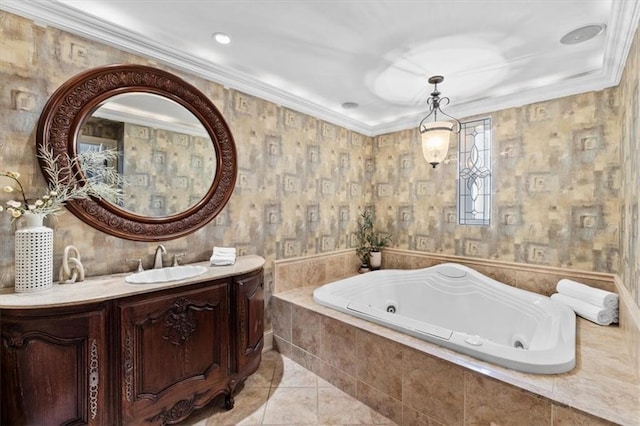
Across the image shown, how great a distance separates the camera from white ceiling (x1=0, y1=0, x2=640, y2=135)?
1693 millimetres

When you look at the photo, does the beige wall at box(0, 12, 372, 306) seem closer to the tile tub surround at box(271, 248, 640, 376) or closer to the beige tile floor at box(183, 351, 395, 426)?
the tile tub surround at box(271, 248, 640, 376)

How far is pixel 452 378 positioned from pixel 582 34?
2442 millimetres

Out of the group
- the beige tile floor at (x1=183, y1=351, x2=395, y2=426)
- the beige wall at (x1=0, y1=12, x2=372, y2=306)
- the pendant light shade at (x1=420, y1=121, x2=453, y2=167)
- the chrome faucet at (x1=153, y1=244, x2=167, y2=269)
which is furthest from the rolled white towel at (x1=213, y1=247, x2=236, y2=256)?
the pendant light shade at (x1=420, y1=121, x2=453, y2=167)

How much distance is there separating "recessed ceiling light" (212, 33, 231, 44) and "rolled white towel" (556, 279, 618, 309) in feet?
11.2

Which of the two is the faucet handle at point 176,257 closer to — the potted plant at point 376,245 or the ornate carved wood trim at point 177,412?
the ornate carved wood trim at point 177,412

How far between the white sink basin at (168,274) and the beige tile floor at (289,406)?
3.23 ft

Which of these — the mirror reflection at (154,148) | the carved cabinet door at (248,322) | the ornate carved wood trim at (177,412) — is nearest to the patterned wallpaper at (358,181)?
the mirror reflection at (154,148)

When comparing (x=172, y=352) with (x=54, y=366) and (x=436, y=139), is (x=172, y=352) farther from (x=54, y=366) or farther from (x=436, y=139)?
(x=436, y=139)

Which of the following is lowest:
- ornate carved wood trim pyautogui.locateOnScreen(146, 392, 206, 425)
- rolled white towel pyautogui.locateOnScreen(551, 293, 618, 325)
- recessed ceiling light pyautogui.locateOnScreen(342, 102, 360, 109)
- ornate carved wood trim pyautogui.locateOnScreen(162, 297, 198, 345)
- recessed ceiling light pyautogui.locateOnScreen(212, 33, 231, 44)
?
ornate carved wood trim pyautogui.locateOnScreen(146, 392, 206, 425)

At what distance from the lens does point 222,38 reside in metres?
2.02

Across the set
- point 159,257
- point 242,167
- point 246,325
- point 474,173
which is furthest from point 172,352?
point 474,173

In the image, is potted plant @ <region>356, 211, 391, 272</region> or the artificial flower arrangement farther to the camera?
potted plant @ <region>356, 211, 391, 272</region>

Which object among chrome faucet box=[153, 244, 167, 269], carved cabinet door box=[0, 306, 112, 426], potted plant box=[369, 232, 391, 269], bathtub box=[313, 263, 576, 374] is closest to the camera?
carved cabinet door box=[0, 306, 112, 426]

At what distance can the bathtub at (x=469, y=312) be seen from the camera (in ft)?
5.30
